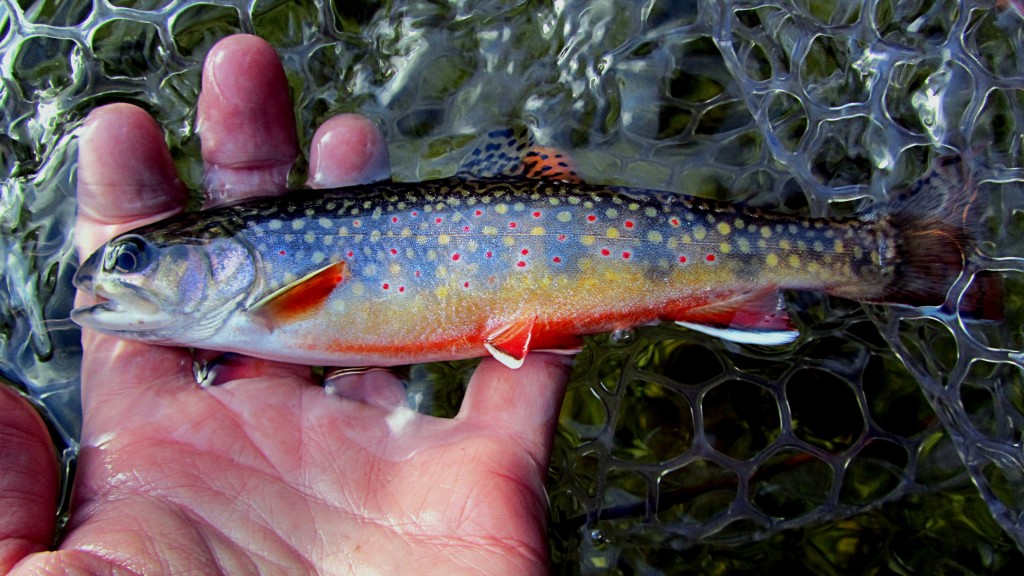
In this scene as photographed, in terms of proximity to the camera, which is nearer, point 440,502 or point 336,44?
point 440,502

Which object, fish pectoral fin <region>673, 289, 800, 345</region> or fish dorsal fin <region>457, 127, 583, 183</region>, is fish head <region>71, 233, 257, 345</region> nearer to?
fish dorsal fin <region>457, 127, 583, 183</region>

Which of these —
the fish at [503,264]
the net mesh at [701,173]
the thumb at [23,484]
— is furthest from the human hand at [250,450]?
the net mesh at [701,173]

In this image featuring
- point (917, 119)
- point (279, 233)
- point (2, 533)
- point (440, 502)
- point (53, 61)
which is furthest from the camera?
point (53, 61)

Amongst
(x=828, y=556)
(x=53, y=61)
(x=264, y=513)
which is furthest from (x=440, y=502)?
(x=53, y=61)


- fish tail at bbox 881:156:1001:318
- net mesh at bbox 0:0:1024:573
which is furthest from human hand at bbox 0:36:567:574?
fish tail at bbox 881:156:1001:318

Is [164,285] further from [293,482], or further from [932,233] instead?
[932,233]

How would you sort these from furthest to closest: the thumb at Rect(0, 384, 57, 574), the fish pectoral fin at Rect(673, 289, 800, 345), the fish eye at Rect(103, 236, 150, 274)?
1. the fish pectoral fin at Rect(673, 289, 800, 345)
2. the fish eye at Rect(103, 236, 150, 274)
3. the thumb at Rect(0, 384, 57, 574)

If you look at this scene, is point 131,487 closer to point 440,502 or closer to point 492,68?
point 440,502
